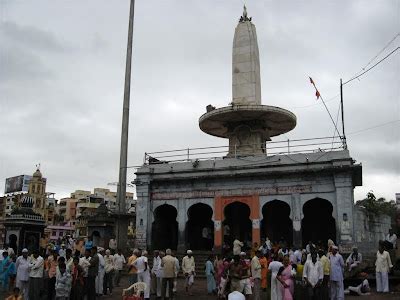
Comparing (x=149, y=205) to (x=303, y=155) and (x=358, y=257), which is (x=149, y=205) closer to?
(x=303, y=155)

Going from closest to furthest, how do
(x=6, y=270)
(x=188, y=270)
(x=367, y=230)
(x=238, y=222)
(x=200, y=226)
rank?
(x=6, y=270) → (x=188, y=270) → (x=367, y=230) → (x=238, y=222) → (x=200, y=226)

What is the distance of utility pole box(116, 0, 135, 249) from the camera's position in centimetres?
2695

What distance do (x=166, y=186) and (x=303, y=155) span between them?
321 inches

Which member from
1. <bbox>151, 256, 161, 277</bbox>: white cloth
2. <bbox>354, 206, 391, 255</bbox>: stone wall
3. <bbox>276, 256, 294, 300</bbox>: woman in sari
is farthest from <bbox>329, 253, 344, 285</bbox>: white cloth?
<bbox>354, 206, 391, 255</bbox>: stone wall

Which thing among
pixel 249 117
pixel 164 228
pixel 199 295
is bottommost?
pixel 199 295

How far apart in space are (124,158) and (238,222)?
28.0ft

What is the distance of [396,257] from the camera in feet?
57.7

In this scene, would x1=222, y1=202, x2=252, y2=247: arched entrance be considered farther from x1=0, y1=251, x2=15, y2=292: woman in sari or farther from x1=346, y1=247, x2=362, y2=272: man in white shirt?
x1=0, y1=251, x2=15, y2=292: woman in sari

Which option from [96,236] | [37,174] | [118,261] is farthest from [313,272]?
[37,174]

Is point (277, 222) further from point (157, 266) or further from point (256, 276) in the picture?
point (256, 276)

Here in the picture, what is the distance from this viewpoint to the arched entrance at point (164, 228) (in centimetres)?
2677

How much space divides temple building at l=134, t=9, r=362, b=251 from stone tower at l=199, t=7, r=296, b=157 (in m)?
0.06

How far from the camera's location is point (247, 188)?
2470cm

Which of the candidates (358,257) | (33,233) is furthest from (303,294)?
(33,233)
